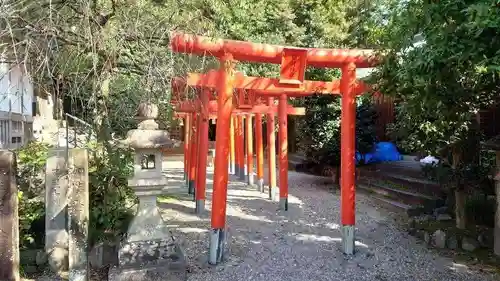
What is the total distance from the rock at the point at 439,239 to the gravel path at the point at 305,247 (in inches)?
8.8

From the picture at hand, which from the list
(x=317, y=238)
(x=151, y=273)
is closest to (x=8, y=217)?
(x=151, y=273)

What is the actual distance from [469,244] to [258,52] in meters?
3.95

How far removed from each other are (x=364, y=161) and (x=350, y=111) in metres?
6.61

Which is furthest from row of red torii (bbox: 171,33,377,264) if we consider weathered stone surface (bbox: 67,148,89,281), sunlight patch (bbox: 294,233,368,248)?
weathered stone surface (bbox: 67,148,89,281)

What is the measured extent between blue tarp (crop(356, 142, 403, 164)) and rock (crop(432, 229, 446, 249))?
5.73m

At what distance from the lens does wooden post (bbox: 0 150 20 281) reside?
→ 450 cm

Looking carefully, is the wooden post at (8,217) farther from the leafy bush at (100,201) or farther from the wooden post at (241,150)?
the wooden post at (241,150)

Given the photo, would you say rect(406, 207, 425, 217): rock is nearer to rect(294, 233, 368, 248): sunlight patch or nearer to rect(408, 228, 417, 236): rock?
rect(408, 228, 417, 236): rock

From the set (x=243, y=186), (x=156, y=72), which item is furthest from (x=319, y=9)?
(x=156, y=72)

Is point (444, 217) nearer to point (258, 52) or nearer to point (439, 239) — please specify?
point (439, 239)

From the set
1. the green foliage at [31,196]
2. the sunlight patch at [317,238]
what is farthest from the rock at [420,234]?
the green foliage at [31,196]

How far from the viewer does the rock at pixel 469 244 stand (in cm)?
598

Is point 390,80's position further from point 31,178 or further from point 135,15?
point 31,178

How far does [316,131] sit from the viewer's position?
11625 millimetres
